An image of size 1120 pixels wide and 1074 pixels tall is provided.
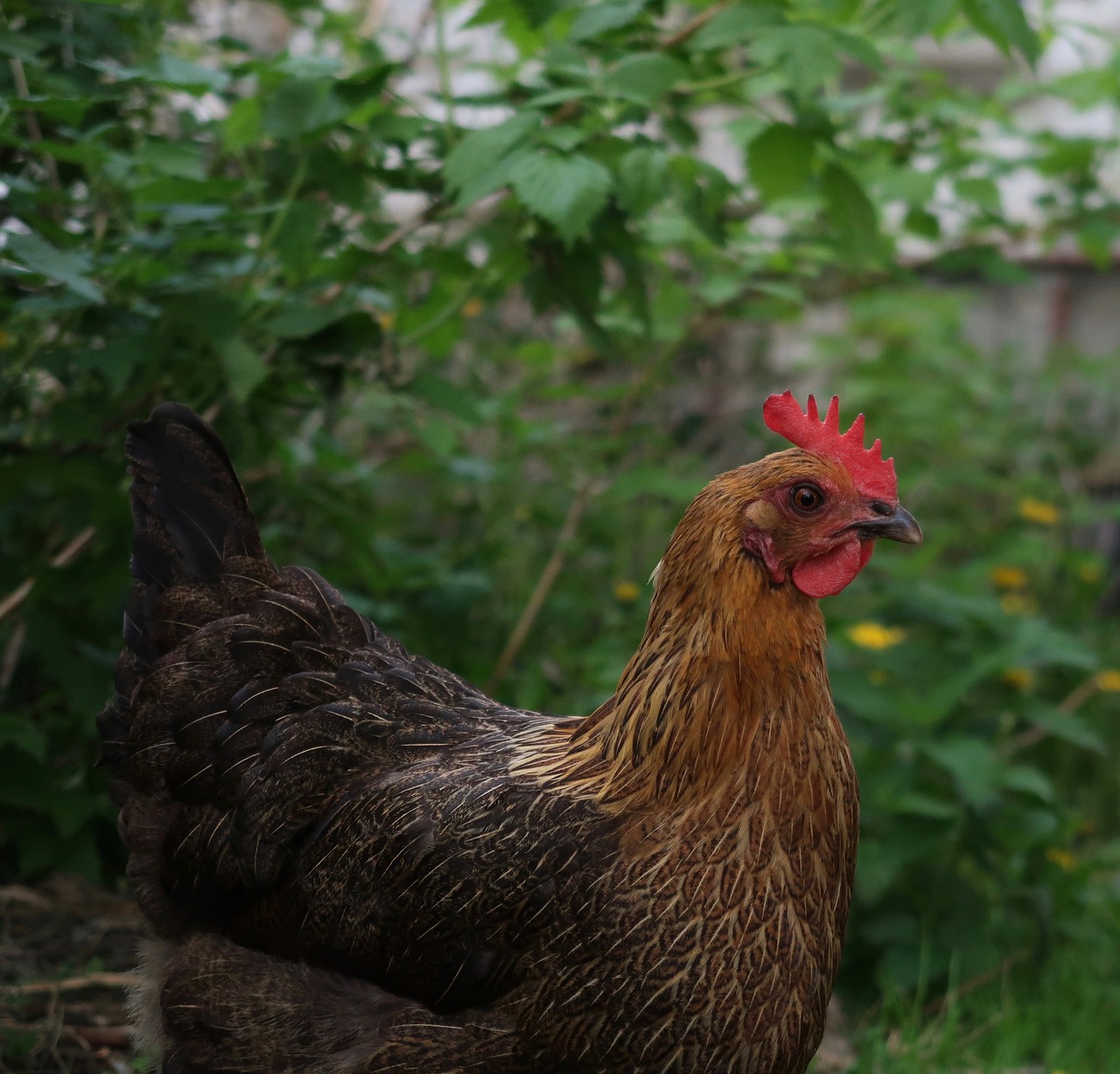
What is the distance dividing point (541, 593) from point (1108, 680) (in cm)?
267

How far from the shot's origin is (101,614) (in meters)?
3.22

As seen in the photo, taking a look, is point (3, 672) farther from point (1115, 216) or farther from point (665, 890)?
point (1115, 216)

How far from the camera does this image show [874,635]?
4.22m

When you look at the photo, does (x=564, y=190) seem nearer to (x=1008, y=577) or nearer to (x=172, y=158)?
(x=172, y=158)

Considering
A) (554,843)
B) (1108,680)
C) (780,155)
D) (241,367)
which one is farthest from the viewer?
(1108,680)

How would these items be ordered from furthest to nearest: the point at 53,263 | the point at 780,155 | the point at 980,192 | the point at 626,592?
1. the point at 626,592
2. the point at 980,192
3. the point at 780,155
4. the point at 53,263

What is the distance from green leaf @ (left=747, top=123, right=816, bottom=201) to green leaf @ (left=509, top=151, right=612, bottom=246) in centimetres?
50

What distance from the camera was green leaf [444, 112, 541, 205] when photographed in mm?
2541

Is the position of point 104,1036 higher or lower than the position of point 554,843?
lower

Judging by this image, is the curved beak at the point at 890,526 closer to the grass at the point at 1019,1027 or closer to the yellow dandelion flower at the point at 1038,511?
the grass at the point at 1019,1027

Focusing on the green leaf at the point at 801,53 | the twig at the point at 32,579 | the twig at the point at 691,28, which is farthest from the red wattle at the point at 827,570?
the twig at the point at 32,579

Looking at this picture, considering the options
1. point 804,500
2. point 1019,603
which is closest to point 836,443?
point 804,500

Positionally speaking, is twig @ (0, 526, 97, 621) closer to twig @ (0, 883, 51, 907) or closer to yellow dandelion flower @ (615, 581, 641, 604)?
twig @ (0, 883, 51, 907)

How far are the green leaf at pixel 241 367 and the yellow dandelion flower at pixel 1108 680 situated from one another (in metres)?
3.88
